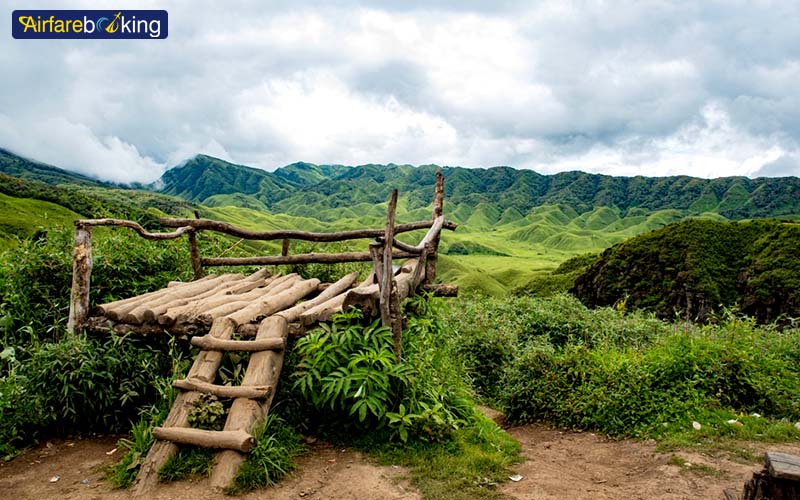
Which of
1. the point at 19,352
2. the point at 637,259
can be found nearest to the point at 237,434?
the point at 19,352

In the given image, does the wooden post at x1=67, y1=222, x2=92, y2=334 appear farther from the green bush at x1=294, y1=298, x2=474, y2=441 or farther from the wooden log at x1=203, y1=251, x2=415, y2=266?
the green bush at x1=294, y1=298, x2=474, y2=441

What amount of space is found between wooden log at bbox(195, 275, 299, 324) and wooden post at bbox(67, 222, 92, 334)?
4.72 feet

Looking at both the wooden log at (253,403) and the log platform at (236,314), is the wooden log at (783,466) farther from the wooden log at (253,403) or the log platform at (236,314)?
the wooden log at (253,403)

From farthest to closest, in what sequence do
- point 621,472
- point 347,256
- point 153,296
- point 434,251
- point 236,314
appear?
point 347,256, point 434,251, point 153,296, point 236,314, point 621,472

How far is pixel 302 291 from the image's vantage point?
742 cm

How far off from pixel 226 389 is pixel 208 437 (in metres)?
0.50

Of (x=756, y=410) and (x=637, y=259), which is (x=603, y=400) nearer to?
(x=756, y=410)

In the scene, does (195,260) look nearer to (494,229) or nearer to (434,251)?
(434,251)

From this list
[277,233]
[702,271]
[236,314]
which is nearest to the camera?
[236,314]

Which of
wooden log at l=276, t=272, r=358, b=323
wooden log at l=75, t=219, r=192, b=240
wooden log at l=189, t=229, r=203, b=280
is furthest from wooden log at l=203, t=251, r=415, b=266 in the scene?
wooden log at l=75, t=219, r=192, b=240

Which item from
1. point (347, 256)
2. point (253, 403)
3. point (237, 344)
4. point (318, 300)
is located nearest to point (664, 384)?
point (318, 300)

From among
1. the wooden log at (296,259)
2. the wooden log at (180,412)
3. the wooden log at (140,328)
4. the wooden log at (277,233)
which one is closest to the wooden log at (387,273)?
the wooden log at (180,412)

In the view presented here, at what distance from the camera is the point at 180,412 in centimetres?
468

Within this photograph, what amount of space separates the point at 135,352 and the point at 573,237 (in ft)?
494
